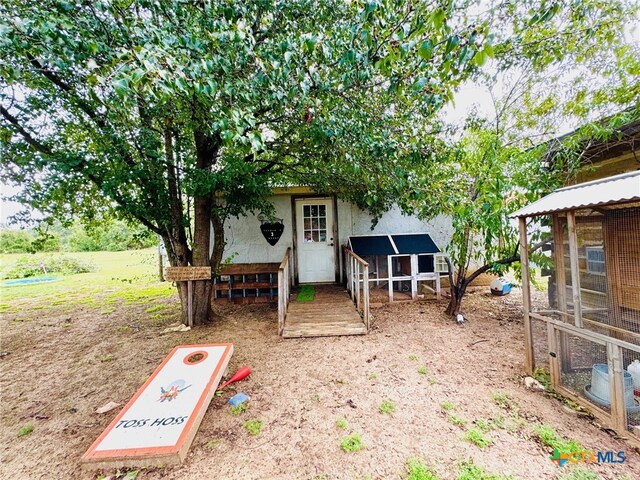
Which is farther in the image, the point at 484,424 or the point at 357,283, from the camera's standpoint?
the point at 357,283

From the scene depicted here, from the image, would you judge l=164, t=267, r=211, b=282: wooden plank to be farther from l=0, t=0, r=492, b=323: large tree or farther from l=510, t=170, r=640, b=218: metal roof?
l=510, t=170, r=640, b=218: metal roof

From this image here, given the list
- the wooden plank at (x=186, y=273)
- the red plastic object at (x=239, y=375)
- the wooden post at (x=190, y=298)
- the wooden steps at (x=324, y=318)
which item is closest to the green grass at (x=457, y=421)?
the wooden steps at (x=324, y=318)

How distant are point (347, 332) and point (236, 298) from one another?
3165 mm

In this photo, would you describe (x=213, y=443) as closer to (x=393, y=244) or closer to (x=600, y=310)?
(x=600, y=310)

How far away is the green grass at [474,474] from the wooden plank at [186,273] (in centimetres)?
416

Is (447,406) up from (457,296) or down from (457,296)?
down

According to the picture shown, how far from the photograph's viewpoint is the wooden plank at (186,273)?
14.6ft

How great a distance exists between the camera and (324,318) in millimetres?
4441

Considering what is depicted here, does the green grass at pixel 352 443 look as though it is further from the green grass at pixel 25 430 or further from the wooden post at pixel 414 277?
the wooden post at pixel 414 277

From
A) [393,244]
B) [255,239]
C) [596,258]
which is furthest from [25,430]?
[393,244]

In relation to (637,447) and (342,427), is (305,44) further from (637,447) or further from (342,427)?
(637,447)

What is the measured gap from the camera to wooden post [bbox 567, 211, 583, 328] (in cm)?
242

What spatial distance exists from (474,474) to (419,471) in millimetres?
352

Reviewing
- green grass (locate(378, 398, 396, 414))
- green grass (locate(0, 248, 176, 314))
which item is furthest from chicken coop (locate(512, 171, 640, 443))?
green grass (locate(0, 248, 176, 314))
